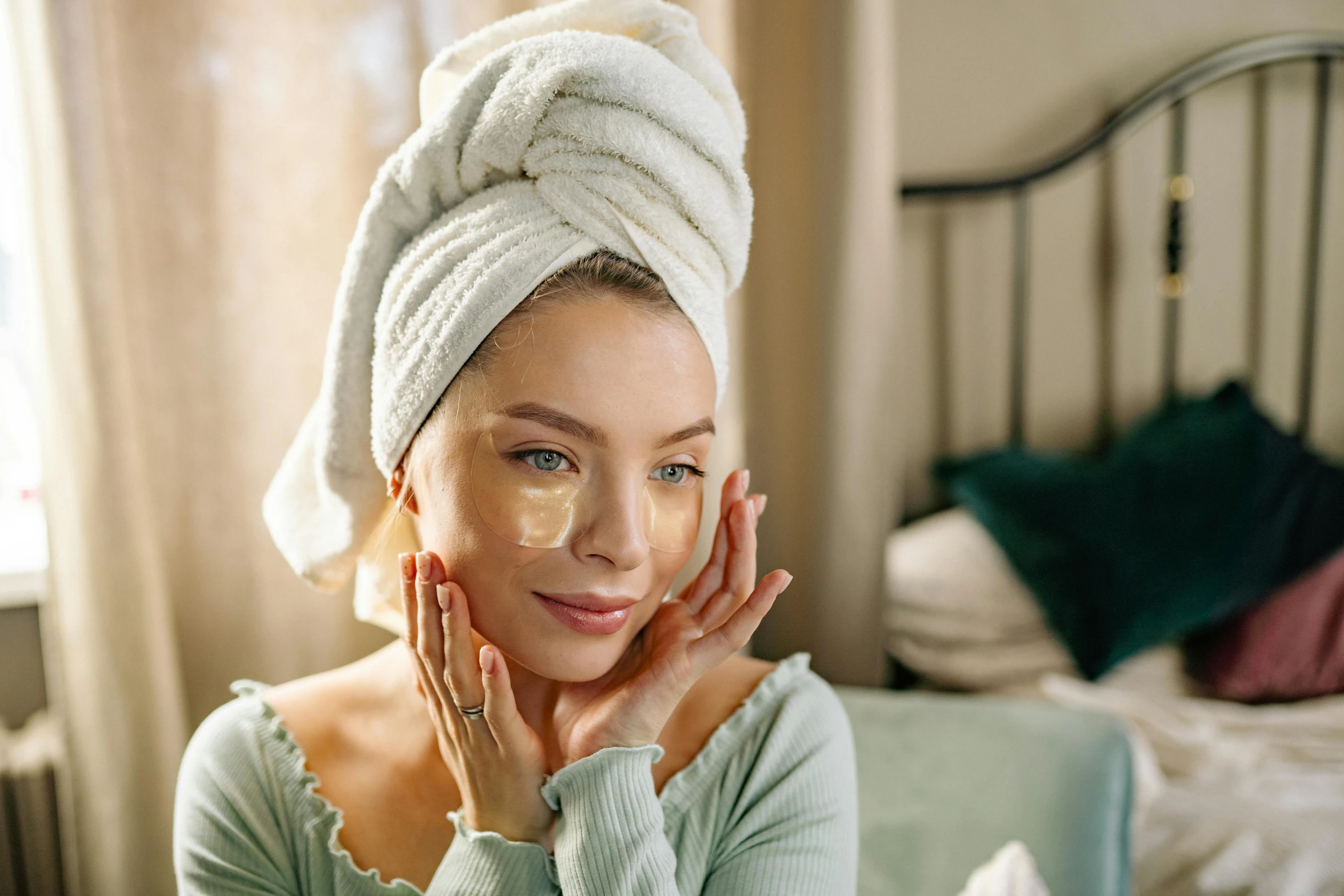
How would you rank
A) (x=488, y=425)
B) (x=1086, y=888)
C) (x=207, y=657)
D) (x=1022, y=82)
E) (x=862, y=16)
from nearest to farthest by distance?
(x=488, y=425) → (x=1086, y=888) → (x=207, y=657) → (x=862, y=16) → (x=1022, y=82)

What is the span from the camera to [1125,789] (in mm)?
1006

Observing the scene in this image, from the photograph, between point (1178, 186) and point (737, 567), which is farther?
point (1178, 186)

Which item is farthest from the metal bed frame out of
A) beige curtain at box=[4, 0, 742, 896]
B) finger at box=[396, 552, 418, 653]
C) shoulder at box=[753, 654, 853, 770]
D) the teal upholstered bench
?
finger at box=[396, 552, 418, 653]

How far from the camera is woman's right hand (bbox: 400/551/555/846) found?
24.8 inches

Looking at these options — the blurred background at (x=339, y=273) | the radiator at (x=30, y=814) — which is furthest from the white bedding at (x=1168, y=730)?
the radiator at (x=30, y=814)

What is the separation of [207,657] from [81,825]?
0.25 meters

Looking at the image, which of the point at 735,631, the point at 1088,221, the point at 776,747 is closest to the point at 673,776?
the point at 776,747

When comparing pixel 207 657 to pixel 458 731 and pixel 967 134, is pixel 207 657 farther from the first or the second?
pixel 967 134

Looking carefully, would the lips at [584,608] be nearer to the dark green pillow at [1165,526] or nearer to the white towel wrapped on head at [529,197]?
the white towel wrapped on head at [529,197]

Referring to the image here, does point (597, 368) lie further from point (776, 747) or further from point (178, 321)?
point (178, 321)

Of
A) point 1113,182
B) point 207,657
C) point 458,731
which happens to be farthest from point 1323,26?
point 207,657

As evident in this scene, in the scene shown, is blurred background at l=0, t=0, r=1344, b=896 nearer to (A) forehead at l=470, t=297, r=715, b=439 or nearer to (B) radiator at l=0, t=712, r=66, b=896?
(B) radiator at l=0, t=712, r=66, b=896

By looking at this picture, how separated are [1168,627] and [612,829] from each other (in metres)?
1.21

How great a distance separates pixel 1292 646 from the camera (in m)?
1.45
